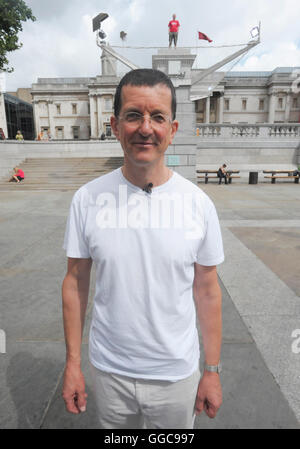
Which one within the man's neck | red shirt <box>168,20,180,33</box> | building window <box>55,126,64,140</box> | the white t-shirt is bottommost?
the white t-shirt

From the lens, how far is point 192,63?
11.0m

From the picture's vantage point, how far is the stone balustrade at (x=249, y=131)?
21609 millimetres

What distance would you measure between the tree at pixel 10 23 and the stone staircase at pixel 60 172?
6675 mm

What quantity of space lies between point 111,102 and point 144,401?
62.3 m

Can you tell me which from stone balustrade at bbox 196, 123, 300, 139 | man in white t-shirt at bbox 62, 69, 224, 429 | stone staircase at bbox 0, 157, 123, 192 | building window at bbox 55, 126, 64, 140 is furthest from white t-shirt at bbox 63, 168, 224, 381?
building window at bbox 55, 126, 64, 140

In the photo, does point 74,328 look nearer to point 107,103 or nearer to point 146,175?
point 146,175

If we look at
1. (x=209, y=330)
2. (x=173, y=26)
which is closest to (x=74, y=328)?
(x=209, y=330)

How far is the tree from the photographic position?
1848 cm

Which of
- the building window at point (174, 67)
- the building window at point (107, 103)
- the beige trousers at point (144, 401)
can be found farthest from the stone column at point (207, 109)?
the beige trousers at point (144, 401)

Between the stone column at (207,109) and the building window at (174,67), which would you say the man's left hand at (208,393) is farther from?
the stone column at (207,109)

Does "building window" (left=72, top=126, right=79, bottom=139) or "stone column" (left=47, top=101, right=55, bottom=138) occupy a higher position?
"stone column" (left=47, top=101, right=55, bottom=138)

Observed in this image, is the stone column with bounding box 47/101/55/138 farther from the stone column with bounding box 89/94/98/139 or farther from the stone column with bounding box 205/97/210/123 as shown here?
the stone column with bounding box 205/97/210/123

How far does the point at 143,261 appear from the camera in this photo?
4.05ft

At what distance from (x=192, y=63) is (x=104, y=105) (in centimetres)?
5237
